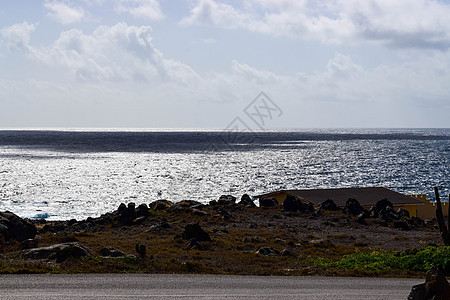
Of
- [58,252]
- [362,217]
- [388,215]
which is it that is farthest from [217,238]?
[388,215]

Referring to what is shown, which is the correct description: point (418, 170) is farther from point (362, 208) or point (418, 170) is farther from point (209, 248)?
point (209, 248)

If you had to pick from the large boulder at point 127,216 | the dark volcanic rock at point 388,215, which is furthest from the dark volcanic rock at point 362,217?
the large boulder at point 127,216

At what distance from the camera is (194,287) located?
1698cm

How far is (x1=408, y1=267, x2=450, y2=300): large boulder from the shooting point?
42.9 ft

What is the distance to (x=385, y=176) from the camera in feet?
349

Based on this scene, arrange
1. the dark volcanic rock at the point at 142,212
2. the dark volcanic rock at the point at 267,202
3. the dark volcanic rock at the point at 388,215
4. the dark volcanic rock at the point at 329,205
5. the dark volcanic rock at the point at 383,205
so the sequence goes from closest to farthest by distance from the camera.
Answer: the dark volcanic rock at the point at 388,215, the dark volcanic rock at the point at 142,212, the dark volcanic rock at the point at 383,205, the dark volcanic rock at the point at 329,205, the dark volcanic rock at the point at 267,202

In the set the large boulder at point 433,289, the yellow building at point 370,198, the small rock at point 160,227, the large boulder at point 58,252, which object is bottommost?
the small rock at point 160,227

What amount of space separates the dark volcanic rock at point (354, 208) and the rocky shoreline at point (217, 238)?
90 mm

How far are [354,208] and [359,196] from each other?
7.03m

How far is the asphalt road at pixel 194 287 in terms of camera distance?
15.6m

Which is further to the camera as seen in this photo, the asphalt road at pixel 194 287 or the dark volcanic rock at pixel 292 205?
the dark volcanic rock at pixel 292 205

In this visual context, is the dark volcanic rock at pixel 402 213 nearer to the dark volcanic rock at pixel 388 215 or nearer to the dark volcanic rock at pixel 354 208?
the dark volcanic rock at pixel 388 215

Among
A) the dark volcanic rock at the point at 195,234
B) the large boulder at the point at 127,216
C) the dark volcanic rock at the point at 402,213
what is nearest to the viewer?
the dark volcanic rock at the point at 195,234

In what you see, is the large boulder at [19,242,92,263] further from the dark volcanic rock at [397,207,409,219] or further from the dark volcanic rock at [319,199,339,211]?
the dark volcanic rock at [397,207,409,219]
